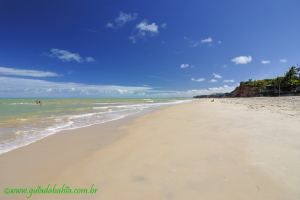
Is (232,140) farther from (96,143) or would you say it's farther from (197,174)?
(96,143)

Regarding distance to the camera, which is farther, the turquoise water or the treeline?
the treeline

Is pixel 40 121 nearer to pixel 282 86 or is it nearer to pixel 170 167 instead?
pixel 170 167

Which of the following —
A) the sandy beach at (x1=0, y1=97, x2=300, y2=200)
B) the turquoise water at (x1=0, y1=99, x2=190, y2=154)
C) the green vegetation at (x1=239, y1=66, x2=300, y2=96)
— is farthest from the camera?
the green vegetation at (x1=239, y1=66, x2=300, y2=96)

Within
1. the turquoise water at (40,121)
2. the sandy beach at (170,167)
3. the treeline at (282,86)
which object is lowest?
the sandy beach at (170,167)

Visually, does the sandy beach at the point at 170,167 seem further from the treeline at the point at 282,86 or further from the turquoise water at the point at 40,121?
the treeline at the point at 282,86

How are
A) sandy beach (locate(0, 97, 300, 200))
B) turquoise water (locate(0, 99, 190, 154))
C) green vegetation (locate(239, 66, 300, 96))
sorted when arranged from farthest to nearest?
green vegetation (locate(239, 66, 300, 96)) → turquoise water (locate(0, 99, 190, 154)) → sandy beach (locate(0, 97, 300, 200))

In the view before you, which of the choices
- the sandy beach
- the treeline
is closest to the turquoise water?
the sandy beach

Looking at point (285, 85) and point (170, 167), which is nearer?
point (170, 167)

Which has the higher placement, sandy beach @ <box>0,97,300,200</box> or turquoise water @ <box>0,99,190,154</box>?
turquoise water @ <box>0,99,190,154</box>

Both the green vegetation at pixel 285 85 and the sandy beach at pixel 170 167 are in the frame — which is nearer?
the sandy beach at pixel 170 167

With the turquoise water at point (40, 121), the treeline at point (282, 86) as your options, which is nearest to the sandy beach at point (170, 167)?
the turquoise water at point (40, 121)

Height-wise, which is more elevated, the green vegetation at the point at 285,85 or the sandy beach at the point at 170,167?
the green vegetation at the point at 285,85

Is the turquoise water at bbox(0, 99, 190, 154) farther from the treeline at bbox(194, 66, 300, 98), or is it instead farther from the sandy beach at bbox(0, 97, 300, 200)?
the treeline at bbox(194, 66, 300, 98)

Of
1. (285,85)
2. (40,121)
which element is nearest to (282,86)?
(285,85)
